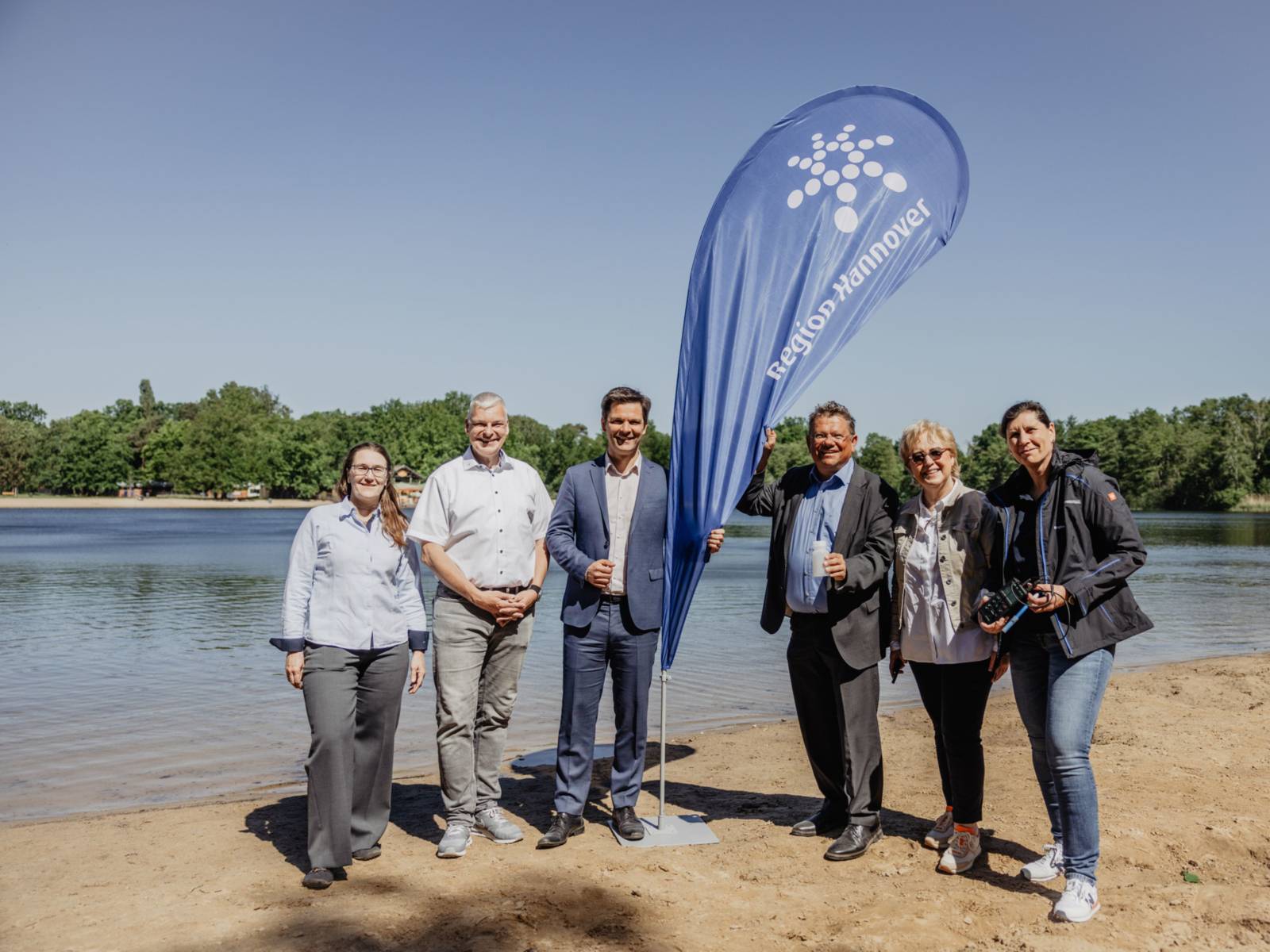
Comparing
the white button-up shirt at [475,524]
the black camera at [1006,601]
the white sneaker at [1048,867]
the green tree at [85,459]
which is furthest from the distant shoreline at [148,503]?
the black camera at [1006,601]

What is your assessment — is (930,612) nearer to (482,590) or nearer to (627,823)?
(627,823)

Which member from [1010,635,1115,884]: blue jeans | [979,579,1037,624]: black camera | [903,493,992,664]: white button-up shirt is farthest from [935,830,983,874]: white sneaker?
[979,579,1037,624]: black camera

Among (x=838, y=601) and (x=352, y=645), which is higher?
(x=838, y=601)

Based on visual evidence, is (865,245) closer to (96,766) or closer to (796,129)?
(796,129)

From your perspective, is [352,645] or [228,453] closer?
[352,645]

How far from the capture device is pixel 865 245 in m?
5.06

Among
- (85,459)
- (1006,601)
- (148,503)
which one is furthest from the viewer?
(85,459)

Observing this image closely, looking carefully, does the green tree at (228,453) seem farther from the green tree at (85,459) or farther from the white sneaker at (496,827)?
the white sneaker at (496,827)

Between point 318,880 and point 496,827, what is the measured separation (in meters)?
0.97

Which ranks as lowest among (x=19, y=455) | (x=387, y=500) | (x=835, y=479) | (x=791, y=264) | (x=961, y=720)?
(x=961, y=720)

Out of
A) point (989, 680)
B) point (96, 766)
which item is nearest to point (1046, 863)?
point (989, 680)

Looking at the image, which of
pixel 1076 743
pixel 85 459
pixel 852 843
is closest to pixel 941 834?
pixel 852 843

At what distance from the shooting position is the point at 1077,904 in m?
4.01

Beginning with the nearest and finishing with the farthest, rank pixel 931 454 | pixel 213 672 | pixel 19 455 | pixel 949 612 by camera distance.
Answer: pixel 949 612, pixel 931 454, pixel 213 672, pixel 19 455
